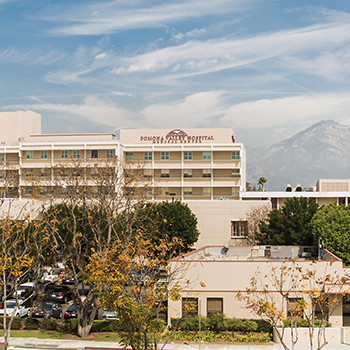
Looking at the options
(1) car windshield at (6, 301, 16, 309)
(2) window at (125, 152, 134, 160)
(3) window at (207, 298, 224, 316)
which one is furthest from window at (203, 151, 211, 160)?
(3) window at (207, 298, 224, 316)

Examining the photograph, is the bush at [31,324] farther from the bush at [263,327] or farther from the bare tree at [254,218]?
the bare tree at [254,218]

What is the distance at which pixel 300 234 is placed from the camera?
64.4 m

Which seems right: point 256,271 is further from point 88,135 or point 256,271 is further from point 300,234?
point 88,135

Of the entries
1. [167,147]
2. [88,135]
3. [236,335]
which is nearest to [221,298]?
[236,335]

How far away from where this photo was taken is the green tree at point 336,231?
172ft

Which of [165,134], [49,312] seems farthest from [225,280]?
[165,134]

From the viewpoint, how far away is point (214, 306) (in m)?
37.5

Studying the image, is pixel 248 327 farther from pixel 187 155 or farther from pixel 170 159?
pixel 170 159

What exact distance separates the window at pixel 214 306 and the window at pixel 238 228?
40.7m

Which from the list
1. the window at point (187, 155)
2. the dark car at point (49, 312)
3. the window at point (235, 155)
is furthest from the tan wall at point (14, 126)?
the dark car at point (49, 312)

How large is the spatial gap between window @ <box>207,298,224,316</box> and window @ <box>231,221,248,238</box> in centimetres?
4069

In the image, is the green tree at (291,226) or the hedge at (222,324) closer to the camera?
the hedge at (222,324)

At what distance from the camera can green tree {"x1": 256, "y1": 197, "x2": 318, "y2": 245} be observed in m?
64.4

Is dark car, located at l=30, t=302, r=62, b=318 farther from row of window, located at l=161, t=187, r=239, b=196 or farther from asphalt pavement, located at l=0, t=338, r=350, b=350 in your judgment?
row of window, located at l=161, t=187, r=239, b=196
